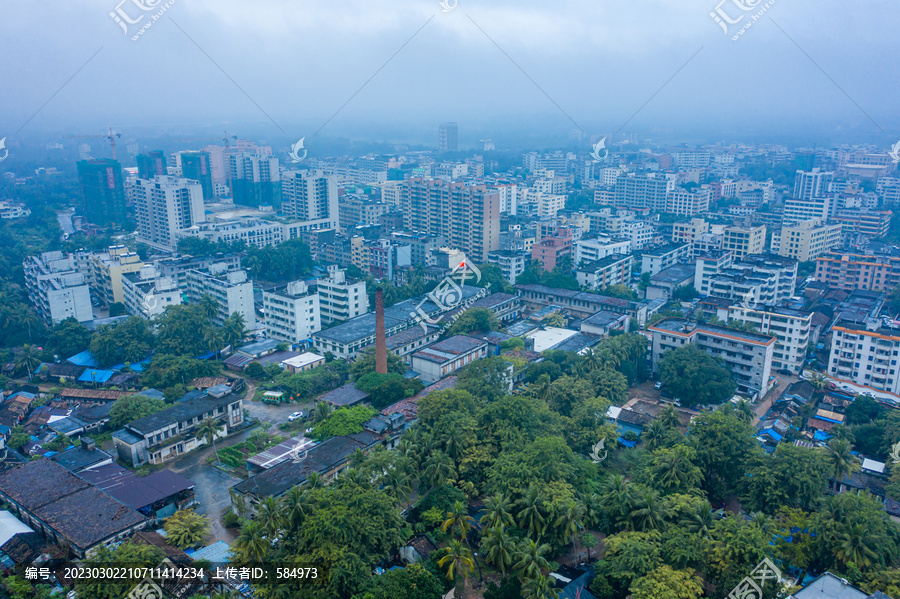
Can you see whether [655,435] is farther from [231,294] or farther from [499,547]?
[231,294]

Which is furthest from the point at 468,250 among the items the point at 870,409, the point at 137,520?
the point at 137,520

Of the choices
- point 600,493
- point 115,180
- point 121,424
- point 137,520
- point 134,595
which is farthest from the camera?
point 115,180

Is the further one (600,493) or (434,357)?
(434,357)

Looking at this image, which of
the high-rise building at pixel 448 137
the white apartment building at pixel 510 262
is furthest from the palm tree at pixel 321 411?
the high-rise building at pixel 448 137

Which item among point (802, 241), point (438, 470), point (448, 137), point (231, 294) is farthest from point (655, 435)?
point (448, 137)

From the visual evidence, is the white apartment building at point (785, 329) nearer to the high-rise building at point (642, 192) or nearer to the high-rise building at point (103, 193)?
the high-rise building at point (642, 192)

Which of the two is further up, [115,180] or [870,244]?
[115,180]

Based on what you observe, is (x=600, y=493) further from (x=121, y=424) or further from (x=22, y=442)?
(x=22, y=442)
